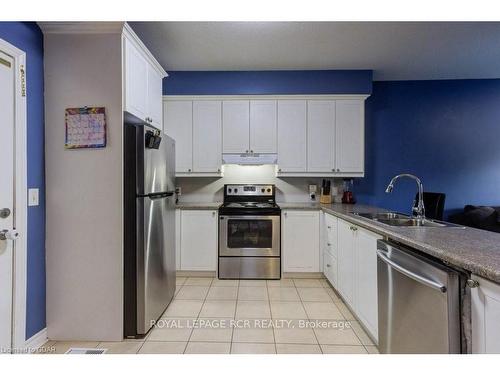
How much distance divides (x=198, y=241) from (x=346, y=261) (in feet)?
5.70

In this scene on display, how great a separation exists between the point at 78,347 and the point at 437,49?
167 inches

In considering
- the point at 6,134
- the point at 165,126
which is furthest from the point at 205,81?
the point at 6,134

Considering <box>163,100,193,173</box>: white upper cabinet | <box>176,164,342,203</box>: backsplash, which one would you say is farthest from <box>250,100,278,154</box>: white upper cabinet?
<box>163,100,193,173</box>: white upper cabinet

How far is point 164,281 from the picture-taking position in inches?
96.6

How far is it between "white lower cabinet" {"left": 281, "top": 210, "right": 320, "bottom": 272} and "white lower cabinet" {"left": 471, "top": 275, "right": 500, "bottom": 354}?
229 centimetres

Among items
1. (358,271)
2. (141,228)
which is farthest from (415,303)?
(141,228)

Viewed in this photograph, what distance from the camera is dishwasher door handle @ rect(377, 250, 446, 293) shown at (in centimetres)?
120

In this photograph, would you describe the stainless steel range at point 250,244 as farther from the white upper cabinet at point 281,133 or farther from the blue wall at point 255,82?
the blue wall at point 255,82

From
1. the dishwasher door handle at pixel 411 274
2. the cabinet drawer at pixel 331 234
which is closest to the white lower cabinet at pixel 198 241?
the cabinet drawer at pixel 331 234

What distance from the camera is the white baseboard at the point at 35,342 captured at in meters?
1.87

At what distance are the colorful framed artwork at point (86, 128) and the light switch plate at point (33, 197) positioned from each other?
372 millimetres

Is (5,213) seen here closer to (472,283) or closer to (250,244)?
(250,244)

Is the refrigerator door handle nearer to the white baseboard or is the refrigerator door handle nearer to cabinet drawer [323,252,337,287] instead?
the white baseboard

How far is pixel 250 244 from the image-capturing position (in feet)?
11.1
